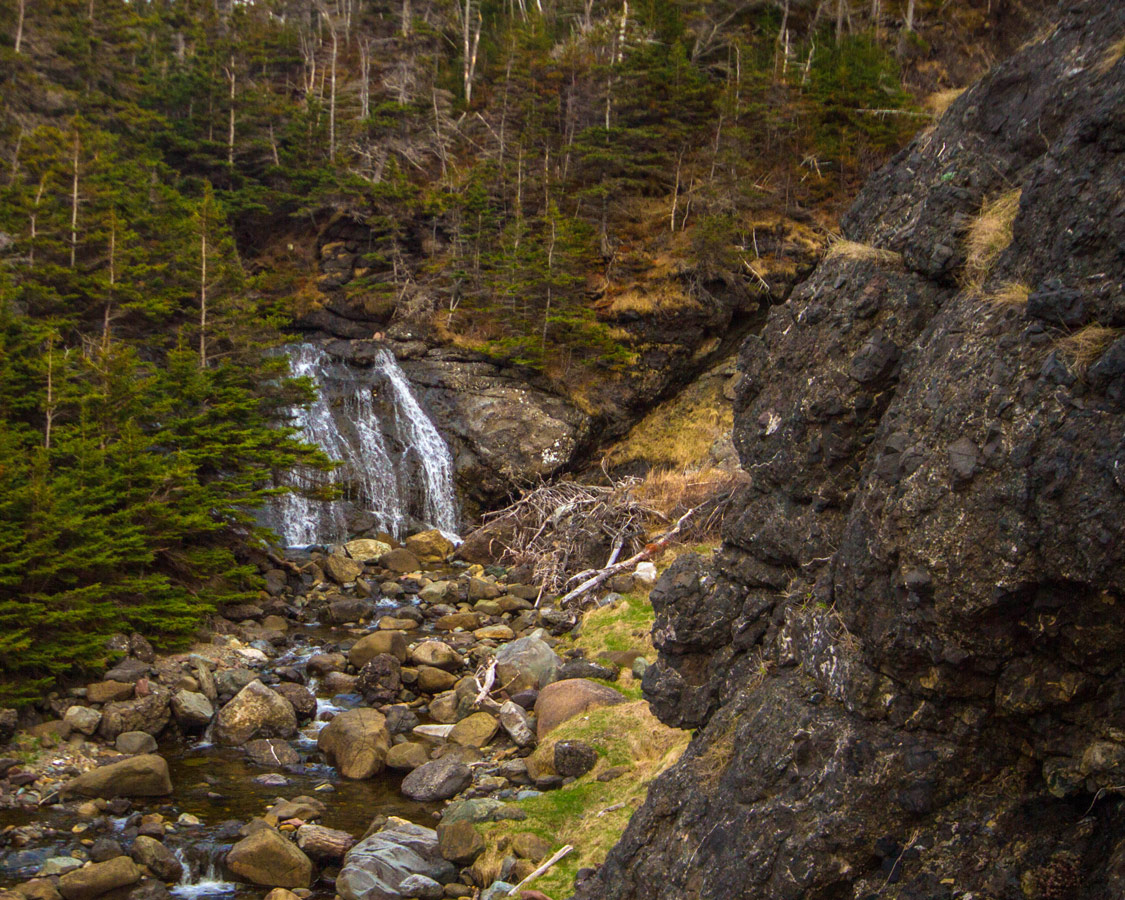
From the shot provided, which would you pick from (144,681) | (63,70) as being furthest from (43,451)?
(63,70)

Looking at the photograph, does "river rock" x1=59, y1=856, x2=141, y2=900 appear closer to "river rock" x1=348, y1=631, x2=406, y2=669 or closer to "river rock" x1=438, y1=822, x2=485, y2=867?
"river rock" x1=438, y1=822, x2=485, y2=867

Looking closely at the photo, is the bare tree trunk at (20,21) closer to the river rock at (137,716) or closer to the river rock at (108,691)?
the river rock at (108,691)

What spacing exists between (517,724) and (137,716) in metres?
5.14

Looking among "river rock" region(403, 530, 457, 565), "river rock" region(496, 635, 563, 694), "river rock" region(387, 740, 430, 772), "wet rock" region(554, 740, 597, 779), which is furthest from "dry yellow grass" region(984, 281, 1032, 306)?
"river rock" region(403, 530, 457, 565)

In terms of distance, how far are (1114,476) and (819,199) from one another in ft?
90.7

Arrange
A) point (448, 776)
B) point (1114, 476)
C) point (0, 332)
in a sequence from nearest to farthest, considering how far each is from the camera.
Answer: point (1114, 476), point (448, 776), point (0, 332)

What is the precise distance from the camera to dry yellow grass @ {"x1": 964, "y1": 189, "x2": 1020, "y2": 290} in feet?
16.3

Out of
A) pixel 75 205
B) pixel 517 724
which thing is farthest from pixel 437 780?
pixel 75 205

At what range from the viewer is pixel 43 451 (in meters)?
12.3

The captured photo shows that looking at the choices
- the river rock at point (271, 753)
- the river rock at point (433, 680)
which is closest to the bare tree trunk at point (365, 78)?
the river rock at point (433, 680)

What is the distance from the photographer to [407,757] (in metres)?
10.9

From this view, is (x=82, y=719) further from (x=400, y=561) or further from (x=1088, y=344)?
(x=1088, y=344)

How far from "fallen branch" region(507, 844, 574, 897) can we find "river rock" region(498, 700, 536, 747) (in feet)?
10.4

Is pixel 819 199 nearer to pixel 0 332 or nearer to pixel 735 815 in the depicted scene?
pixel 0 332
